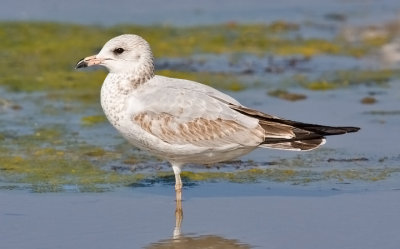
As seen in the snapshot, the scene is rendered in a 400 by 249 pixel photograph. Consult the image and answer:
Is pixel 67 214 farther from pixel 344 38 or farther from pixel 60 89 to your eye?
pixel 344 38

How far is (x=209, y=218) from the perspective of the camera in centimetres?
817

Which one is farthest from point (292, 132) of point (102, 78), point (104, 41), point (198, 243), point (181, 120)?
point (104, 41)

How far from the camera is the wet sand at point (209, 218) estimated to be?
7.54 m

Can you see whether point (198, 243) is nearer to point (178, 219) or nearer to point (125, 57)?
point (178, 219)

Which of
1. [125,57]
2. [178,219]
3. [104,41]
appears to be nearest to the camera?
[178,219]

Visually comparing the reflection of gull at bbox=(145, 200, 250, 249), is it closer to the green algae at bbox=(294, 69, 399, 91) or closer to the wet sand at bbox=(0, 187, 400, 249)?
the wet sand at bbox=(0, 187, 400, 249)

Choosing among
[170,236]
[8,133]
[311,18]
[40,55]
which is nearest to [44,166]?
[8,133]

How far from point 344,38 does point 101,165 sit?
6886 mm

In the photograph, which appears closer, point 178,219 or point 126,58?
point 178,219

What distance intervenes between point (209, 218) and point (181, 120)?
0.81 meters

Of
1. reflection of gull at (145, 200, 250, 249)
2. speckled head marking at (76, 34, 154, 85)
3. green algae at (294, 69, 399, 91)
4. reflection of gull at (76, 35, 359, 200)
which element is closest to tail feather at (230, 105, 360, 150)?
reflection of gull at (76, 35, 359, 200)

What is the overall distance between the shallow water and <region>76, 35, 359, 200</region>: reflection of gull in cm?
47

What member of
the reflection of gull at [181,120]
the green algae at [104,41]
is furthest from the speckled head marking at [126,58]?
the green algae at [104,41]

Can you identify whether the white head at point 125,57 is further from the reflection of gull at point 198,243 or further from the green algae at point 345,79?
the green algae at point 345,79
